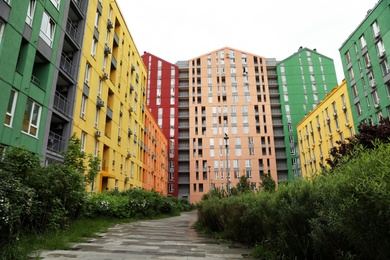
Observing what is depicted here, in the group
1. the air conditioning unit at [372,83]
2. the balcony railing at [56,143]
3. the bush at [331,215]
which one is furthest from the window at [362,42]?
the balcony railing at [56,143]

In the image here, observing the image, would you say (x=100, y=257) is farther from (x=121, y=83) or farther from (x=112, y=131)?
(x=121, y=83)

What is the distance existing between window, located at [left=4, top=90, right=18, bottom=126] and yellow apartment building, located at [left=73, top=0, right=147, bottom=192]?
6085 mm

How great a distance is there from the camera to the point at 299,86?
2589 inches

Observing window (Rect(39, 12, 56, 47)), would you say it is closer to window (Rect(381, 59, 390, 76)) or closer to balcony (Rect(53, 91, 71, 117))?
balcony (Rect(53, 91, 71, 117))

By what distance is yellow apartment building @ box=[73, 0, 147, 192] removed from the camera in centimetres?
2131

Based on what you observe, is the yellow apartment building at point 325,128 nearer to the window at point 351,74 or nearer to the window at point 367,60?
the window at point 351,74

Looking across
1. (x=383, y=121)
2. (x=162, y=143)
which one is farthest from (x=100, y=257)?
(x=162, y=143)

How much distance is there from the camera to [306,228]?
5.48 metres

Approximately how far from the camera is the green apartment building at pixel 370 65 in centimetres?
2655

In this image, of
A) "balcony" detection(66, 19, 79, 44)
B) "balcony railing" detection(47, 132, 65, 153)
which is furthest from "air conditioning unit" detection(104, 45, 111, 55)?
"balcony railing" detection(47, 132, 65, 153)

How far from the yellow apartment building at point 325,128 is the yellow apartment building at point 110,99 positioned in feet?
71.0

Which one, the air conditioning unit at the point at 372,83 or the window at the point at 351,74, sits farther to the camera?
the window at the point at 351,74

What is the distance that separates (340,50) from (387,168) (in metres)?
38.1

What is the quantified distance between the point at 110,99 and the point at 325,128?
33204 mm
